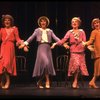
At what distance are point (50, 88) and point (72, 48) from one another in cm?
86

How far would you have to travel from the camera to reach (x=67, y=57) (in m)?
10.3

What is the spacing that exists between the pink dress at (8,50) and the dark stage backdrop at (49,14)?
5.00ft

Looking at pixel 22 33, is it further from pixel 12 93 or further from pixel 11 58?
→ pixel 12 93

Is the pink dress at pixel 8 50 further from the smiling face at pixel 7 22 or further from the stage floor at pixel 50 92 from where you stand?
the stage floor at pixel 50 92

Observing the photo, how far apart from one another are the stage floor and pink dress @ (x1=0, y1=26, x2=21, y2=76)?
0.43 meters

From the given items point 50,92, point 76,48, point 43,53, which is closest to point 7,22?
point 43,53

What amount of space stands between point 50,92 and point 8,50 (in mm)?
1266

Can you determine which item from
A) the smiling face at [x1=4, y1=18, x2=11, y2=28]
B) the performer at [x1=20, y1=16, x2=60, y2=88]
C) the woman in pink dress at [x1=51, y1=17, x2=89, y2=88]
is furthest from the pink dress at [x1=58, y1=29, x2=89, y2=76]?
the smiling face at [x1=4, y1=18, x2=11, y2=28]

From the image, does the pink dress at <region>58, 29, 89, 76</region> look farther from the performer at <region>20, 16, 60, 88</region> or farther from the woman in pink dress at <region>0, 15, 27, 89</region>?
the woman in pink dress at <region>0, 15, 27, 89</region>

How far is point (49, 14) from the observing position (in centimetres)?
1117

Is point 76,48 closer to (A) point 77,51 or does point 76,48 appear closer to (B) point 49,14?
(A) point 77,51

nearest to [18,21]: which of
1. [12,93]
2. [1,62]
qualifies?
[1,62]

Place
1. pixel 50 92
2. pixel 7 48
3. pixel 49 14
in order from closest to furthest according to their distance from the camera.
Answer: pixel 50 92 < pixel 7 48 < pixel 49 14

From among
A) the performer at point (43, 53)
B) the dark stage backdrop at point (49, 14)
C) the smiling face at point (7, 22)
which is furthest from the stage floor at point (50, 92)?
the dark stage backdrop at point (49, 14)
